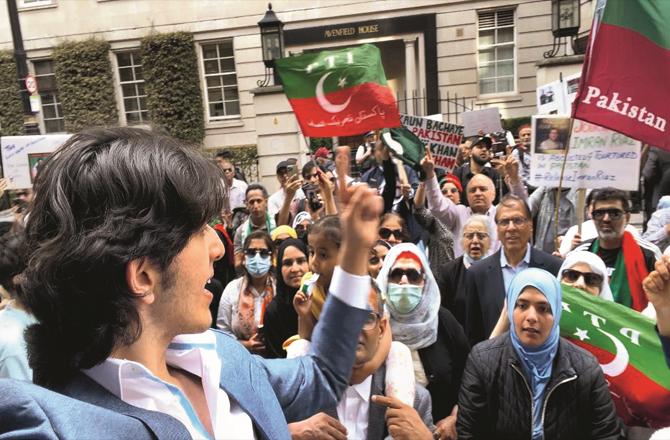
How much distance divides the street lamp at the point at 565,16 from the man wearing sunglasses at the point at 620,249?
27.7 feet

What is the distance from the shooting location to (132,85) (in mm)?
19500

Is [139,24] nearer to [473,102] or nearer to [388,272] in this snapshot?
[473,102]

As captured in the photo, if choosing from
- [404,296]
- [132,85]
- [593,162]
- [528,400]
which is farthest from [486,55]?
[528,400]

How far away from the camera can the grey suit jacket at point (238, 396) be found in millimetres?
787

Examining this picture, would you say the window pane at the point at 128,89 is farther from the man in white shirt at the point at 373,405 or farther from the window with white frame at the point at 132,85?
the man in white shirt at the point at 373,405

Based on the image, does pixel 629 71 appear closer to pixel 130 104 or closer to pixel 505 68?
pixel 505 68

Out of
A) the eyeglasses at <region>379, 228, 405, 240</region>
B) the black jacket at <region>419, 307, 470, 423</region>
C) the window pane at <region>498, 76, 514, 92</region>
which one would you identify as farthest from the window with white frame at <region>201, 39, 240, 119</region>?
the black jacket at <region>419, 307, 470, 423</region>

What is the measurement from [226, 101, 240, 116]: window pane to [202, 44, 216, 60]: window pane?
1.74 m

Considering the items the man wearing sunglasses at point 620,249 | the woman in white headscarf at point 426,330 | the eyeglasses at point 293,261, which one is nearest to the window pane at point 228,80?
the eyeglasses at point 293,261

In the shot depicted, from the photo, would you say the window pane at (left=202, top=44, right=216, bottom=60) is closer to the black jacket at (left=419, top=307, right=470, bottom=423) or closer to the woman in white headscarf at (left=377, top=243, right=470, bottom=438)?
the woman in white headscarf at (left=377, top=243, right=470, bottom=438)

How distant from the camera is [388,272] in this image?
9.97 ft

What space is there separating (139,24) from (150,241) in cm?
1990

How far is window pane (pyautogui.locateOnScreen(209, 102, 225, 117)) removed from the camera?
1880 centimetres

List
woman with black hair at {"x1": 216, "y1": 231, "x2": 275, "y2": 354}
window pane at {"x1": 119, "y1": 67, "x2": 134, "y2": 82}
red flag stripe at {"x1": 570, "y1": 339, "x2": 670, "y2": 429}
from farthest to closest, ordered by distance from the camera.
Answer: window pane at {"x1": 119, "y1": 67, "x2": 134, "y2": 82}
woman with black hair at {"x1": 216, "y1": 231, "x2": 275, "y2": 354}
red flag stripe at {"x1": 570, "y1": 339, "x2": 670, "y2": 429}
